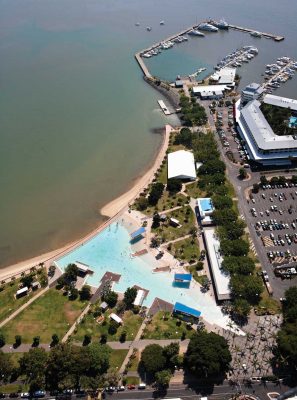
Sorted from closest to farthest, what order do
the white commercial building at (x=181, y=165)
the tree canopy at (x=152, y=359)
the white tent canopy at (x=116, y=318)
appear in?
the tree canopy at (x=152, y=359), the white tent canopy at (x=116, y=318), the white commercial building at (x=181, y=165)

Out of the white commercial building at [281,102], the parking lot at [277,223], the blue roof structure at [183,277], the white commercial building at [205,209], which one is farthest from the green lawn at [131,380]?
the white commercial building at [281,102]

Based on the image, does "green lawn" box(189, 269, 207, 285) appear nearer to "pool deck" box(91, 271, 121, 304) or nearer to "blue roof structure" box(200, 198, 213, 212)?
"pool deck" box(91, 271, 121, 304)

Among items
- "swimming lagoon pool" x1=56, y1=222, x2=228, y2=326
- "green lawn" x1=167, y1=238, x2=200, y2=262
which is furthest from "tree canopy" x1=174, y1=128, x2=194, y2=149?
"green lawn" x1=167, y1=238, x2=200, y2=262

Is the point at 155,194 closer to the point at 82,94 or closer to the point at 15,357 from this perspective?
the point at 15,357

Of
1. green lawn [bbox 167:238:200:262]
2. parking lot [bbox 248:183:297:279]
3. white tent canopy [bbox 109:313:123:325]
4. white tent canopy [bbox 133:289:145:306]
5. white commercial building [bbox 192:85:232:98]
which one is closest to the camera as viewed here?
white tent canopy [bbox 109:313:123:325]

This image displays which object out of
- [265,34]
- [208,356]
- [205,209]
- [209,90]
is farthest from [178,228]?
[265,34]

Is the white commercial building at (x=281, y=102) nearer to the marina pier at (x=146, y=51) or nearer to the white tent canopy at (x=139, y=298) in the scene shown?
the marina pier at (x=146, y=51)
